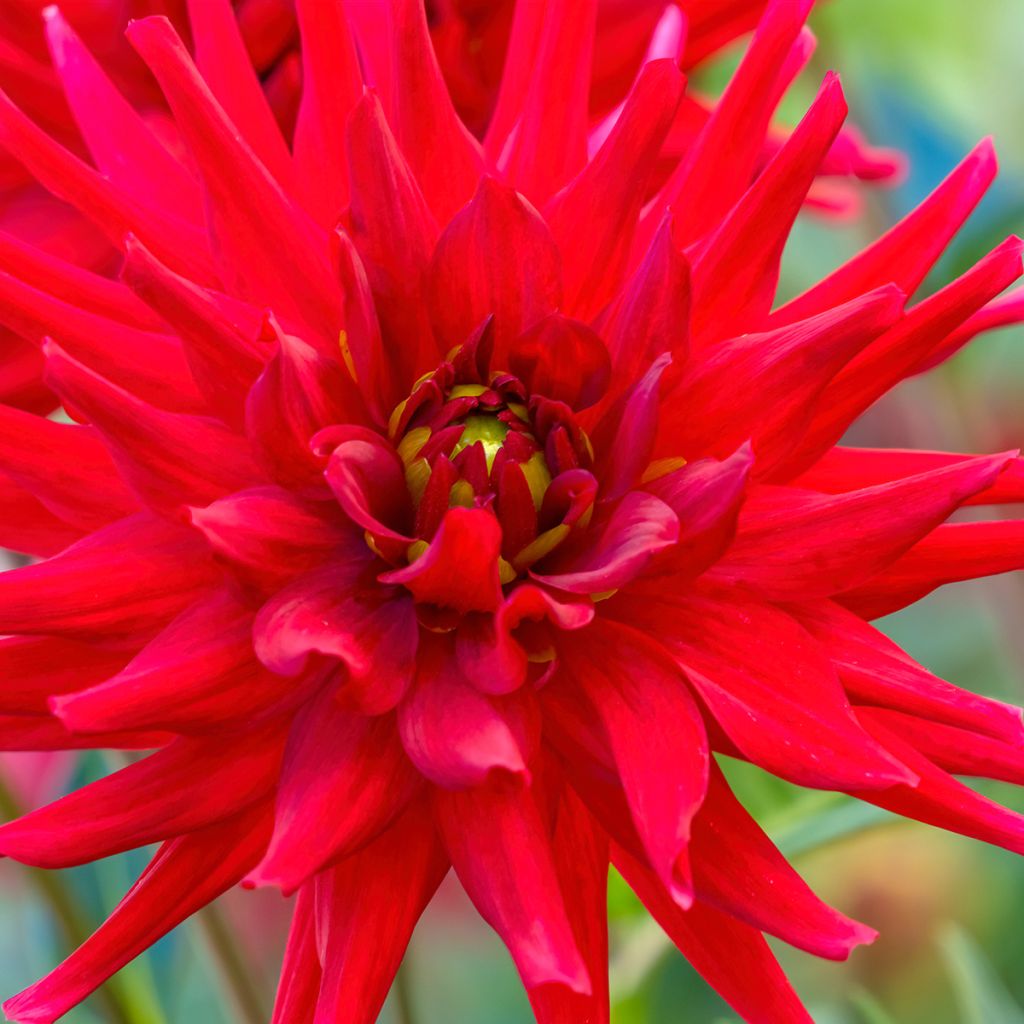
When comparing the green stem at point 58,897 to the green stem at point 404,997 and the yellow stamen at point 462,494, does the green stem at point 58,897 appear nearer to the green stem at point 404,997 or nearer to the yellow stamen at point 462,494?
the green stem at point 404,997

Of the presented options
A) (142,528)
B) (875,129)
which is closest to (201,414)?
(142,528)

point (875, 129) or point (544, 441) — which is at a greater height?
point (875, 129)

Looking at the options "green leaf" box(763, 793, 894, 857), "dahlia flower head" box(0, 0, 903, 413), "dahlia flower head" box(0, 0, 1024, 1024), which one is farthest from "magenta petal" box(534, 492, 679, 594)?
"green leaf" box(763, 793, 894, 857)

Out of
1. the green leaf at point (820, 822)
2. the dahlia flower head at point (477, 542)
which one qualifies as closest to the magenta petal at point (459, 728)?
the dahlia flower head at point (477, 542)

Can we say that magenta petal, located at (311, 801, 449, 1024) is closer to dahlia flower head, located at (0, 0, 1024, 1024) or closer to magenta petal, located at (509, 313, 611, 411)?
dahlia flower head, located at (0, 0, 1024, 1024)

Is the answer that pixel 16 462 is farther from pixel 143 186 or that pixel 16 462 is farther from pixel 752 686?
pixel 752 686

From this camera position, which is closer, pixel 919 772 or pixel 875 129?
pixel 919 772

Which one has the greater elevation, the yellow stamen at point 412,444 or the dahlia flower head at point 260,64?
the dahlia flower head at point 260,64
